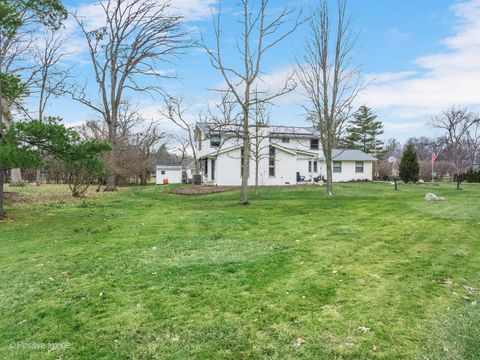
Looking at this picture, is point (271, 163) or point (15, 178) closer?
point (15, 178)

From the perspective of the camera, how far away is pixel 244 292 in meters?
4.61

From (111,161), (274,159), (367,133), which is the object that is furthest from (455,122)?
(111,161)

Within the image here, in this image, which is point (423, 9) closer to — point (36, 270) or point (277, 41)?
point (277, 41)

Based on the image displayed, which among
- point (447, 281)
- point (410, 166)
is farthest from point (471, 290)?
point (410, 166)

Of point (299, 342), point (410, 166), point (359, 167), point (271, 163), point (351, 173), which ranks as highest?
point (271, 163)

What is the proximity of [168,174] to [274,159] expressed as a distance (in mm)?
19240

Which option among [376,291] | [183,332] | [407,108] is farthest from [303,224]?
[407,108]

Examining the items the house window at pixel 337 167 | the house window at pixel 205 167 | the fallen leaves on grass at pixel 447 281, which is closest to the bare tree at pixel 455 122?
the house window at pixel 337 167

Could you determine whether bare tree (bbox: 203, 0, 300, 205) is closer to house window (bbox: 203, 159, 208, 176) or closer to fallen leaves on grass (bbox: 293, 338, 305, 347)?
fallen leaves on grass (bbox: 293, 338, 305, 347)

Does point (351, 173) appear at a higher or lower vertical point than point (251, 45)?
lower

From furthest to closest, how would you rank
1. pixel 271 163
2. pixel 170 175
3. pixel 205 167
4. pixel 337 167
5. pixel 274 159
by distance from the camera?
pixel 170 175 < pixel 337 167 < pixel 205 167 < pixel 271 163 < pixel 274 159

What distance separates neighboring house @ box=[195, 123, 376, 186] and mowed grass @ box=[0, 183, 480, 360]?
15.2 meters

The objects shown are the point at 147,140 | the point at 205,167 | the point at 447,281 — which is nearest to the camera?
the point at 447,281

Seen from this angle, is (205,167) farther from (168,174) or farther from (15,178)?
(15,178)
